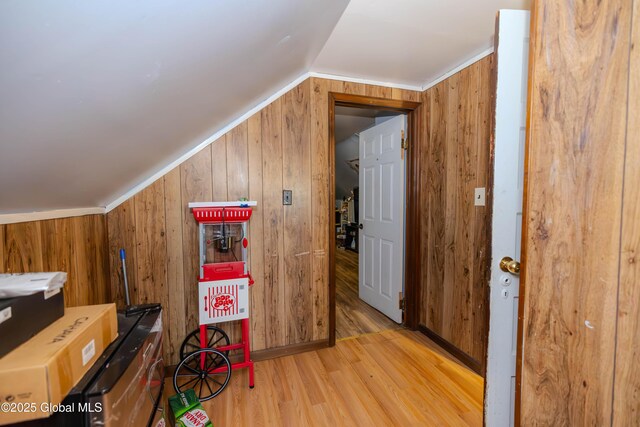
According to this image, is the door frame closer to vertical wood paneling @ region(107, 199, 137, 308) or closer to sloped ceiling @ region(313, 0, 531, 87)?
sloped ceiling @ region(313, 0, 531, 87)

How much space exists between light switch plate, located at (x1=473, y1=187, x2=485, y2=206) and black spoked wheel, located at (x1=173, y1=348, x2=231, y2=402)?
1988 mm

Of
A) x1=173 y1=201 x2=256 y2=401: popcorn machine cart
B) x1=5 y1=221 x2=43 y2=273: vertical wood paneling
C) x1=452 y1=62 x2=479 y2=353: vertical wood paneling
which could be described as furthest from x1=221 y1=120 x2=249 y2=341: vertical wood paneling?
x1=452 y1=62 x2=479 y2=353: vertical wood paneling

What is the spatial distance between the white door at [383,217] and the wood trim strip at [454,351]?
272 millimetres

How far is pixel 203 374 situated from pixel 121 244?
3.33 feet

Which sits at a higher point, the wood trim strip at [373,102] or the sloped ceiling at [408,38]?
the sloped ceiling at [408,38]

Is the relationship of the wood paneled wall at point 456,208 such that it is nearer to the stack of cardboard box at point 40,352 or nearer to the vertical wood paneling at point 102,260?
the stack of cardboard box at point 40,352

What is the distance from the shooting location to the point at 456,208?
1.92 meters

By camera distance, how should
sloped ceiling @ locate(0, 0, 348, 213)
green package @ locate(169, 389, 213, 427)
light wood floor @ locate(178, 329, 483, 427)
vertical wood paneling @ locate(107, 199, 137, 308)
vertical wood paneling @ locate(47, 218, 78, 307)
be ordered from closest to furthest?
sloped ceiling @ locate(0, 0, 348, 213) < vertical wood paneling @ locate(47, 218, 78, 307) < green package @ locate(169, 389, 213, 427) < light wood floor @ locate(178, 329, 483, 427) < vertical wood paneling @ locate(107, 199, 137, 308)

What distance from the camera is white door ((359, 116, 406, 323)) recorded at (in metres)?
2.37

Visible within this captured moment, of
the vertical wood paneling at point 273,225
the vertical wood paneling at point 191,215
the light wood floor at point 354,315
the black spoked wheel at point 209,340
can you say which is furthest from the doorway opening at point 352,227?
the vertical wood paneling at point 191,215

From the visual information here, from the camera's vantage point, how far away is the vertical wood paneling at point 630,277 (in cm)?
63

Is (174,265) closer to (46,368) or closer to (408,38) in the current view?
(46,368)

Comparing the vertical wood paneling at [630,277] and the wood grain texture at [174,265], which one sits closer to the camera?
the vertical wood paneling at [630,277]

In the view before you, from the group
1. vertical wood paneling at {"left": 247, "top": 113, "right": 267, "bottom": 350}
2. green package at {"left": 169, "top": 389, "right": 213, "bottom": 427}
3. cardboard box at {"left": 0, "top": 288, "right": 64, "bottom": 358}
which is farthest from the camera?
vertical wood paneling at {"left": 247, "top": 113, "right": 267, "bottom": 350}
